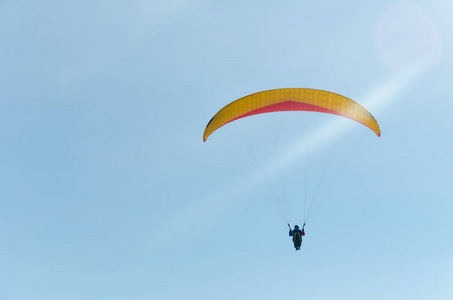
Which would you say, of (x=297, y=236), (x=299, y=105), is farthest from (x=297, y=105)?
(x=297, y=236)

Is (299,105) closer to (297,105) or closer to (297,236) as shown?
(297,105)

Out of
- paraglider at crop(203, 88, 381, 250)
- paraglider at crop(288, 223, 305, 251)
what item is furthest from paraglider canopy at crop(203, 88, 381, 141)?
paraglider at crop(288, 223, 305, 251)

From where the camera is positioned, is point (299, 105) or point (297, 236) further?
point (297, 236)

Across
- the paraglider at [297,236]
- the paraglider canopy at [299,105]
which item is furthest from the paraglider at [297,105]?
the paraglider at [297,236]

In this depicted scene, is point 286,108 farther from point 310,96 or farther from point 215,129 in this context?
point 215,129

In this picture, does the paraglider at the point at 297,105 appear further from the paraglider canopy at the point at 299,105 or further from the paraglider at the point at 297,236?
the paraglider at the point at 297,236

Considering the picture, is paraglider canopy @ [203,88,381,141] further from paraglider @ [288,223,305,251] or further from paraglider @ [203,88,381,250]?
paraglider @ [288,223,305,251]

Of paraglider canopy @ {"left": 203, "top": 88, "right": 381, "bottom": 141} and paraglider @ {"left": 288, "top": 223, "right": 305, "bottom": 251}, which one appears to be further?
paraglider @ {"left": 288, "top": 223, "right": 305, "bottom": 251}

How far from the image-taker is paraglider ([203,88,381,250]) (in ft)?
126

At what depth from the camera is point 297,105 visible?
39.2 metres

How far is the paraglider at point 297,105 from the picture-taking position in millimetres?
38531

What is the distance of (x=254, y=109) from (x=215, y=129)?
3.33 metres

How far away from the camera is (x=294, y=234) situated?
41375mm

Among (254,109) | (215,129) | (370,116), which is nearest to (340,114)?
(370,116)
